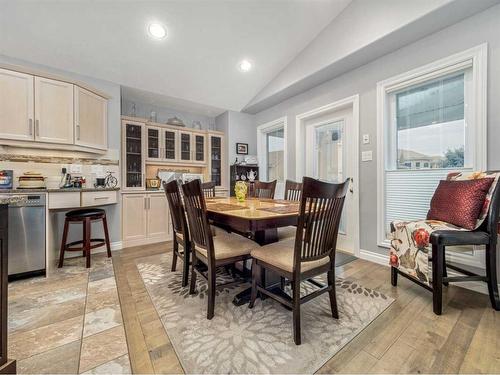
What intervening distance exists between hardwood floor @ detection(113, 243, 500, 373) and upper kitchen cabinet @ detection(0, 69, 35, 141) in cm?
213

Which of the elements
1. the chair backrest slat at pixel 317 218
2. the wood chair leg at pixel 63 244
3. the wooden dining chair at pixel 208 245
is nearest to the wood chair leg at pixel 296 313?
the chair backrest slat at pixel 317 218

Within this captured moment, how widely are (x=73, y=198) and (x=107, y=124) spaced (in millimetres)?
1180

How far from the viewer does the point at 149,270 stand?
96.0 inches

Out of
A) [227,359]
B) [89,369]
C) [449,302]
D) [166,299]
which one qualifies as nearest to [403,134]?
[449,302]

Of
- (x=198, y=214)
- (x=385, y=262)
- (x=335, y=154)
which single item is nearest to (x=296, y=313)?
(x=198, y=214)

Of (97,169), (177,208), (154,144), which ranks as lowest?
(177,208)

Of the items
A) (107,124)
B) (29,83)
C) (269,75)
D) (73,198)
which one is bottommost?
(73,198)

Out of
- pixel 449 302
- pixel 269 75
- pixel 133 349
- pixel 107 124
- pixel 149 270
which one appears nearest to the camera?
pixel 133 349

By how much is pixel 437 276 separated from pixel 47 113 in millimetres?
4085

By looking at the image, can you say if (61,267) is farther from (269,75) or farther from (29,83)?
(269,75)

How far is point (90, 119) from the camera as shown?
291 centimetres

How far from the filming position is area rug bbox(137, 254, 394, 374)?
1185 mm

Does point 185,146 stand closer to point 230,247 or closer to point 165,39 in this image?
point 165,39

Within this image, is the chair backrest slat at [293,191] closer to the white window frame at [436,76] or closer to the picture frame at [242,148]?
the white window frame at [436,76]
